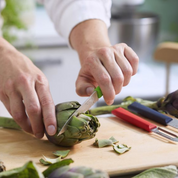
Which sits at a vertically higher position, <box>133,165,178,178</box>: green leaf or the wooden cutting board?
<box>133,165,178,178</box>: green leaf

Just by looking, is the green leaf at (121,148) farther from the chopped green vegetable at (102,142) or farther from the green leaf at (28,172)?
the green leaf at (28,172)

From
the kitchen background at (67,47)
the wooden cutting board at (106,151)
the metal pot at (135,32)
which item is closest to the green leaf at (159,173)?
the wooden cutting board at (106,151)

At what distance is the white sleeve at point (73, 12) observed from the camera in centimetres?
122

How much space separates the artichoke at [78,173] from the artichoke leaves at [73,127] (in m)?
0.21

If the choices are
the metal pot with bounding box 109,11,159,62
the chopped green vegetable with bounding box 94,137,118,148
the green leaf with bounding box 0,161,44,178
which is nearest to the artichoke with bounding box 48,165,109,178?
the green leaf with bounding box 0,161,44,178

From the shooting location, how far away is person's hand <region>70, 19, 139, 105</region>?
3.02 feet

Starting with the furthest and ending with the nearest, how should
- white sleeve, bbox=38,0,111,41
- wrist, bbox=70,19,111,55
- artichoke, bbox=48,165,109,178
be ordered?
white sleeve, bbox=38,0,111,41, wrist, bbox=70,19,111,55, artichoke, bbox=48,165,109,178

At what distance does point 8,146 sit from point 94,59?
322mm

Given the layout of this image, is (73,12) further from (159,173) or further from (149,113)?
(159,173)

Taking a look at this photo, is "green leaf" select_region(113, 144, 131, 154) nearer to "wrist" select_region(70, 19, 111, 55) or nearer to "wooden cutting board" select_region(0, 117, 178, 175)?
"wooden cutting board" select_region(0, 117, 178, 175)

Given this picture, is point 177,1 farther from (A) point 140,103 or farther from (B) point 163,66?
(A) point 140,103

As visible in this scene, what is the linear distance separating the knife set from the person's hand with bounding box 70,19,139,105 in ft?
0.32

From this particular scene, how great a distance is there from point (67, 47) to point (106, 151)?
162 cm

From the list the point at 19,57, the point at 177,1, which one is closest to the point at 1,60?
the point at 19,57
